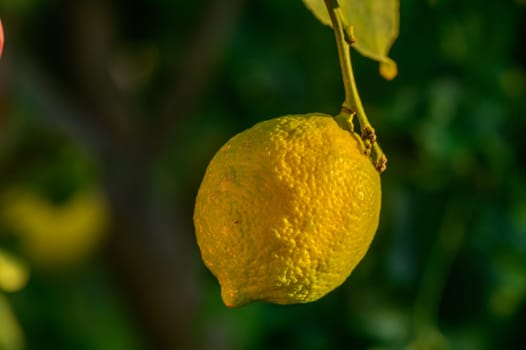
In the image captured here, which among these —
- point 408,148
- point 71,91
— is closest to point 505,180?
point 408,148

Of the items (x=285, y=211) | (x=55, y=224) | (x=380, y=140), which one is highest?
(x=285, y=211)

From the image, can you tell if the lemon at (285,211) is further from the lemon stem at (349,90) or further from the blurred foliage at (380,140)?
the blurred foliage at (380,140)

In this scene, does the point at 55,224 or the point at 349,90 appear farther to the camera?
the point at 55,224

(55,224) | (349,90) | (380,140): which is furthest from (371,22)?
(55,224)

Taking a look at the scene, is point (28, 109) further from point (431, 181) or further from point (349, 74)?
point (349, 74)

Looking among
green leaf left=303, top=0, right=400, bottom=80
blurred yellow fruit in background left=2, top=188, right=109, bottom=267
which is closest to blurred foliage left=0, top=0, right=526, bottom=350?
blurred yellow fruit in background left=2, top=188, right=109, bottom=267

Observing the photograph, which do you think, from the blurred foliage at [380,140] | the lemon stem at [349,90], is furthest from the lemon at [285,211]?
the blurred foliage at [380,140]

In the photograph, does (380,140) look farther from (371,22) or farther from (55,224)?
(371,22)
